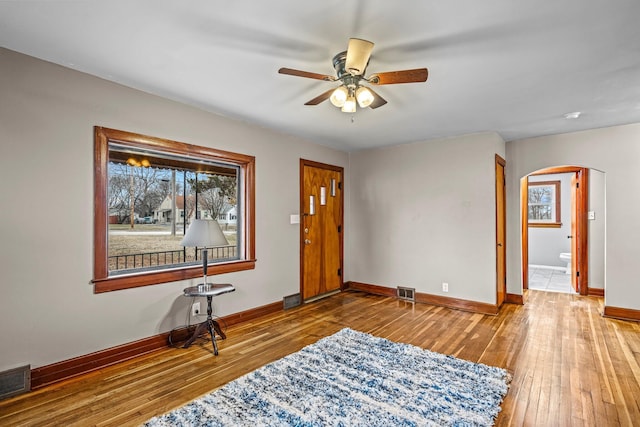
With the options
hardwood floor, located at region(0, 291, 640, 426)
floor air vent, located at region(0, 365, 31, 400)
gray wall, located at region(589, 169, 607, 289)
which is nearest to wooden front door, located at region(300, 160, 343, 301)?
hardwood floor, located at region(0, 291, 640, 426)

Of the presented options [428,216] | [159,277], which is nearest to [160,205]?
[159,277]

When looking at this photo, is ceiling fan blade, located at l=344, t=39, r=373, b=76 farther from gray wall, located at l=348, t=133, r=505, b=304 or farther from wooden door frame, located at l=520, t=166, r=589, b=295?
wooden door frame, located at l=520, t=166, r=589, b=295

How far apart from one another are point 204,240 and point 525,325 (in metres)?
3.83

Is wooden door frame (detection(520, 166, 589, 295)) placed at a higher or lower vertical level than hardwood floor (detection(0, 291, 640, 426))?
higher

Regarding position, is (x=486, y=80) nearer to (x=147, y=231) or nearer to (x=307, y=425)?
(x=307, y=425)

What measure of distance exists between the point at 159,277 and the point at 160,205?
0.75 meters

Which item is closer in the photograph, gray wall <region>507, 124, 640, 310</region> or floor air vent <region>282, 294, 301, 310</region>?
gray wall <region>507, 124, 640, 310</region>

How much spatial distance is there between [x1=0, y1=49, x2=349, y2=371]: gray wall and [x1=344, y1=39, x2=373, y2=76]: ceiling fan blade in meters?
2.08

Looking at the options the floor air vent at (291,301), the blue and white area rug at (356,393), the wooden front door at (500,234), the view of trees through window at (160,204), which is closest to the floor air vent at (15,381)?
the view of trees through window at (160,204)

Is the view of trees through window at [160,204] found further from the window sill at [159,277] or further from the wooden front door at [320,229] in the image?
the wooden front door at [320,229]

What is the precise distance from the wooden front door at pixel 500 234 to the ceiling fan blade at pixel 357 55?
331 cm

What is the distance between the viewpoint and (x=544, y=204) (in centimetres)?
782

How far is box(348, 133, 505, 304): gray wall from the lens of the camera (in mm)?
4453

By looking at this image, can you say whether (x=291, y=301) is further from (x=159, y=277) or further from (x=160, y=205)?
(x=160, y=205)
